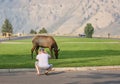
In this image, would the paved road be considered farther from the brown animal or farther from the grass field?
the brown animal

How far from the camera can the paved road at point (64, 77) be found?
1962 centimetres

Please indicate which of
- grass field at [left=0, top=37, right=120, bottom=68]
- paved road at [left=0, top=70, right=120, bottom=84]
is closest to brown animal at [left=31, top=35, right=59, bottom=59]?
grass field at [left=0, top=37, right=120, bottom=68]

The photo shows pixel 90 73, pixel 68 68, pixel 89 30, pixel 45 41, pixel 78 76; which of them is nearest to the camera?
pixel 78 76

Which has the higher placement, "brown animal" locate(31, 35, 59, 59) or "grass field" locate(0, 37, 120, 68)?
"brown animal" locate(31, 35, 59, 59)

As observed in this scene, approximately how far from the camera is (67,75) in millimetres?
22547

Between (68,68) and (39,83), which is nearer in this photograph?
(39,83)

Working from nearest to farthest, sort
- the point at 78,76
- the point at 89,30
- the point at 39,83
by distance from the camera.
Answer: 1. the point at 39,83
2. the point at 78,76
3. the point at 89,30

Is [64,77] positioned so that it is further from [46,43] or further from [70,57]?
[46,43]

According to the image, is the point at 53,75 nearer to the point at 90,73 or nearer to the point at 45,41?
the point at 90,73

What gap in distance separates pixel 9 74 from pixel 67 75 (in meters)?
3.01

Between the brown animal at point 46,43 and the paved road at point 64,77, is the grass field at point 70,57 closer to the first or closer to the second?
the brown animal at point 46,43

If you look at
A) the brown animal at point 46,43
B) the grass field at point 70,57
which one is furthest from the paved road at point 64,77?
the brown animal at point 46,43

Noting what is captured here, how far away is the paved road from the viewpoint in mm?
19625

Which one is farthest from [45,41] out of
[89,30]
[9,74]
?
[89,30]
